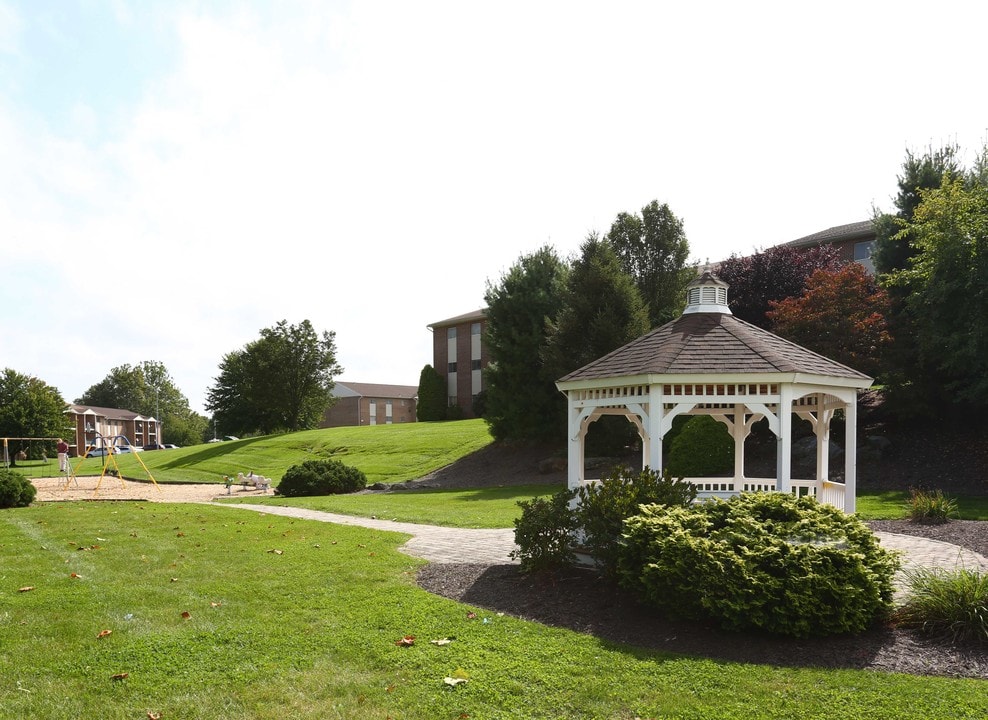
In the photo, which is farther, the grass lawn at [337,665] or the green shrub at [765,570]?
the green shrub at [765,570]

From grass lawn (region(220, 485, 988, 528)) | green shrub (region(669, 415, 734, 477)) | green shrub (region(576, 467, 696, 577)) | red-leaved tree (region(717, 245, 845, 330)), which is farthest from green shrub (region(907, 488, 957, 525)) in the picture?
red-leaved tree (region(717, 245, 845, 330))

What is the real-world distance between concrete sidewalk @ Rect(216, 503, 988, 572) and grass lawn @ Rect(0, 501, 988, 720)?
5.27 feet

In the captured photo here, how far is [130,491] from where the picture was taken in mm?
27641

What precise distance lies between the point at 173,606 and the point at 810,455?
2161 cm

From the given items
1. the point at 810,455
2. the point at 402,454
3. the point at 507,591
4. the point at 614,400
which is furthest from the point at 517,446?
the point at 507,591

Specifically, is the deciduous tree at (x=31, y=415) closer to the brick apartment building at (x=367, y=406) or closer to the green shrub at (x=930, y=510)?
the brick apartment building at (x=367, y=406)

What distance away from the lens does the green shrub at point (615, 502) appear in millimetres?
8516

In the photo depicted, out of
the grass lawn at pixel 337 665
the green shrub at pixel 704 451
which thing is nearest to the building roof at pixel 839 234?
the green shrub at pixel 704 451

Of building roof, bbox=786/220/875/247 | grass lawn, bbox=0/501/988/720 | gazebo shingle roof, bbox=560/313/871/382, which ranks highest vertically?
building roof, bbox=786/220/875/247

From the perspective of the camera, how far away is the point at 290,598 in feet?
27.4

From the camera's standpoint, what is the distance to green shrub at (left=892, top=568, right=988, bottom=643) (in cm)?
655

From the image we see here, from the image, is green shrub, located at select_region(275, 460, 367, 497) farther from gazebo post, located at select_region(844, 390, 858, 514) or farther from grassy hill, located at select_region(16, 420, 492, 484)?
gazebo post, located at select_region(844, 390, 858, 514)

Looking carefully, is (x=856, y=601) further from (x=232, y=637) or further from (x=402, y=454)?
(x=402, y=454)

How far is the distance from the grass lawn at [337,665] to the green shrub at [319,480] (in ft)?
50.7
